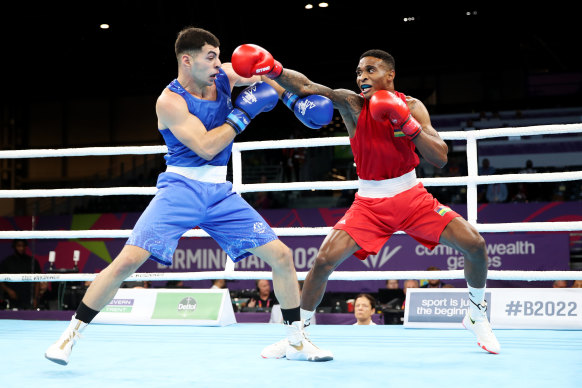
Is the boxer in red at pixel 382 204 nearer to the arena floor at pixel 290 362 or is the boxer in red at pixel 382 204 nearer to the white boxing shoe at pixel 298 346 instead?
the white boxing shoe at pixel 298 346

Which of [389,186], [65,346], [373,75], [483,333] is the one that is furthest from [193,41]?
[483,333]

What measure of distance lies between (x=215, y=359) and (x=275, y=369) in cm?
35

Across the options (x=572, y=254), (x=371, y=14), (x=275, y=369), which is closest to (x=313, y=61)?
(x=371, y=14)

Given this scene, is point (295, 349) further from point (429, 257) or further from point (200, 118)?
point (429, 257)

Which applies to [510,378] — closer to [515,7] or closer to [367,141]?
[367,141]

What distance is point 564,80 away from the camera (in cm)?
1603

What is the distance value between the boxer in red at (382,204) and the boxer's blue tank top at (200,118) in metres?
0.25

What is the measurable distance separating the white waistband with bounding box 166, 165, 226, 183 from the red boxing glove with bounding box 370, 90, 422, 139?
722 millimetres

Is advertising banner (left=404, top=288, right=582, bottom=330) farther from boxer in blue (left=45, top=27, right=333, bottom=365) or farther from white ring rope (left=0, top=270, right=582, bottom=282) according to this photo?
boxer in blue (left=45, top=27, right=333, bottom=365)

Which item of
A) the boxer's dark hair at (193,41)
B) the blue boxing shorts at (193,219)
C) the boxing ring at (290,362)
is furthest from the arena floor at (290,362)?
the boxer's dark hair at (193,41)

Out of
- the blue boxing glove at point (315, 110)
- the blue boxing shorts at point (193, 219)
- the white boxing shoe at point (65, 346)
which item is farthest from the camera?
the blue boxing glove at point (315, 110)

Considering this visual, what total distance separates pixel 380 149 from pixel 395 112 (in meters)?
0.31

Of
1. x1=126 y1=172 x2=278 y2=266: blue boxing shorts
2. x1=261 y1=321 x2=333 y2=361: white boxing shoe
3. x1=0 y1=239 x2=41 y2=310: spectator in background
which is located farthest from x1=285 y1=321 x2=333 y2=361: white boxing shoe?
x1=0 y1=239 x2=41 y2=310: spectator in background

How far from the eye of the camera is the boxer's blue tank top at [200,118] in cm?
269
